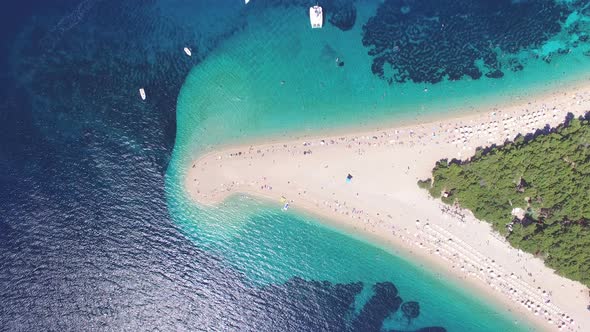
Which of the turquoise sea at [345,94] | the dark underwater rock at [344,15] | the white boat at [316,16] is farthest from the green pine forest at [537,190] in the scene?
the white boat at [316,16]

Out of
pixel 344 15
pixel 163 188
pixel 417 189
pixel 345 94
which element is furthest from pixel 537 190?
pixel 163 188

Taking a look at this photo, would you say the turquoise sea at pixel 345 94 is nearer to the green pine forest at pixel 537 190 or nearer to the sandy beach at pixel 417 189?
the sandy beach at pixel 417 189

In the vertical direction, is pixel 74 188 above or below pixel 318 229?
below

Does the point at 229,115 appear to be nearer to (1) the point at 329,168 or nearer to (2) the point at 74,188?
(1) the point at 329,168

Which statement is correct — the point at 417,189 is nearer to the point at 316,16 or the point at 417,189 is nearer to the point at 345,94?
the point at 345,94

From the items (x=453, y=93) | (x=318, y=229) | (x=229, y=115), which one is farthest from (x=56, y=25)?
(x=453, y=93)

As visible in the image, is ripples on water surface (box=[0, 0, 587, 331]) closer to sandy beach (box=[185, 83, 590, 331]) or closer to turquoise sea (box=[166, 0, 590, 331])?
turquoise sea (box=[166, 0, 590, 331])
